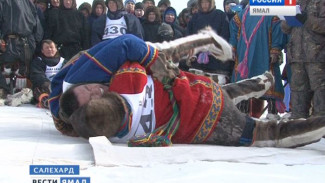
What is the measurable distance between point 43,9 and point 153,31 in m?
1.31

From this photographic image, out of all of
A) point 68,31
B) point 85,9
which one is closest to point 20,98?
point 68,31

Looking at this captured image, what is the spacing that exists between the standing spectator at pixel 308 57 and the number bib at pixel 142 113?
5.69 feet

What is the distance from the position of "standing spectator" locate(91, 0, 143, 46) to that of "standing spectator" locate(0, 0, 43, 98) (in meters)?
0.69

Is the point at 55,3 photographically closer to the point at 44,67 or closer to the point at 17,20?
the point at 17,20

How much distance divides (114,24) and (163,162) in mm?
3587

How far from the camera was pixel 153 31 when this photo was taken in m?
5.52

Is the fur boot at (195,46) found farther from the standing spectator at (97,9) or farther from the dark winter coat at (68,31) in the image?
the standing spectator at (97,9)

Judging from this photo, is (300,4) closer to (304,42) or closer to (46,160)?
(304,42)

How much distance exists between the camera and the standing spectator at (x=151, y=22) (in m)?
5.52

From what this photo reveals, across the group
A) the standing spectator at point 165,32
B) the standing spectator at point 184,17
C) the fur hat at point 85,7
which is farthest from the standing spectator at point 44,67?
the standing spectator at point 184,17

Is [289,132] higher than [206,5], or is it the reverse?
[206,5]

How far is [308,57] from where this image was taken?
139 inches

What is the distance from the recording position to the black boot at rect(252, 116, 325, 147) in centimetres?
201

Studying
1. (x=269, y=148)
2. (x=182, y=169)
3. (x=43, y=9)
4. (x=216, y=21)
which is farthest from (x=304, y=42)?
(x=43, y=9)
